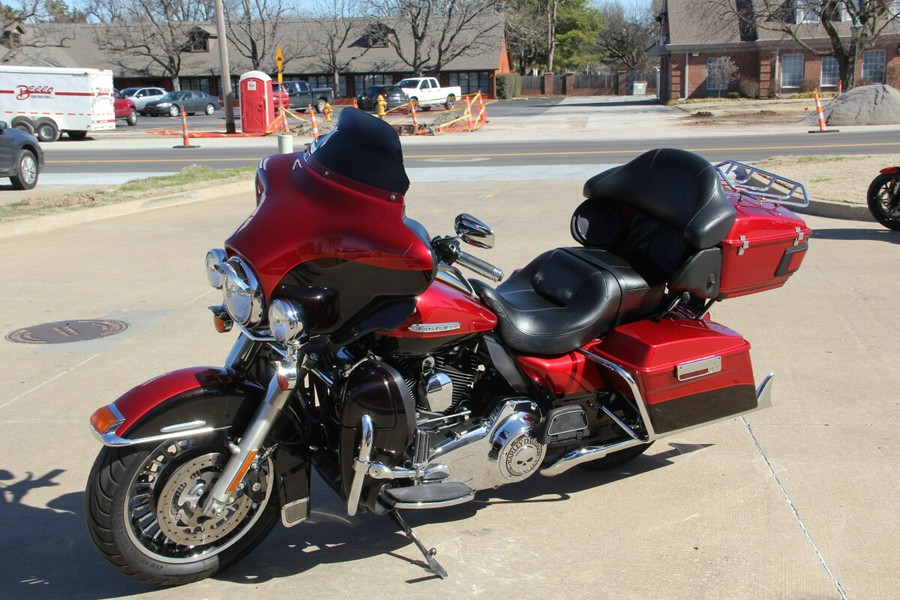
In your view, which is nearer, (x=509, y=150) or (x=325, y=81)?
(x=509, y=150)

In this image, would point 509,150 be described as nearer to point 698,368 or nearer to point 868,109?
point 868,109

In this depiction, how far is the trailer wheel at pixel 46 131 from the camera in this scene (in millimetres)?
33062

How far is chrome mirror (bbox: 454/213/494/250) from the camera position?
11.5 feet

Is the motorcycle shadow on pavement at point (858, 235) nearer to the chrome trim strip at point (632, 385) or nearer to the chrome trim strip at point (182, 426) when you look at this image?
the chrome trim strip at point (632, 385)

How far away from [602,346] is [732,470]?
1072mm

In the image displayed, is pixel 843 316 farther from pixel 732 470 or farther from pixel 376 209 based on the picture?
pixel 376 209

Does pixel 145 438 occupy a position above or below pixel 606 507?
above

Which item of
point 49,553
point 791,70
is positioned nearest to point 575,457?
point 49,553

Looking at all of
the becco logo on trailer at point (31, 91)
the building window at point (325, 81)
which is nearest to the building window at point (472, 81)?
the building window at point (325, 81)

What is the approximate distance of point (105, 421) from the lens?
3.25m

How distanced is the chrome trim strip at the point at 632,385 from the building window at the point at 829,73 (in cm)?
5532

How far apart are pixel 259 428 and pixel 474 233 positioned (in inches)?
44.9

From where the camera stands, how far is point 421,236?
3.31 m

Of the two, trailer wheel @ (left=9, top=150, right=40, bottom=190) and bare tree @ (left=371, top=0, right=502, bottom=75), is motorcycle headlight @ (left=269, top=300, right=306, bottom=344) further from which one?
bare tree @ (left=371, top=0, right=502, bottom=75)
